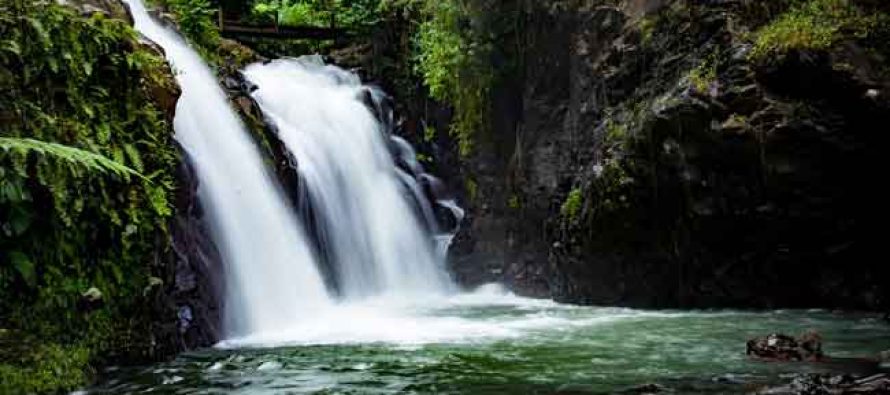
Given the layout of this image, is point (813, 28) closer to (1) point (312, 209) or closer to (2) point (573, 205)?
(2) point (573, 205)

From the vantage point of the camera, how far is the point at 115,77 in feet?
27.1

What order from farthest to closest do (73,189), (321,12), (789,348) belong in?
1. (321,12)
2. (73,189)
3. (789,348)

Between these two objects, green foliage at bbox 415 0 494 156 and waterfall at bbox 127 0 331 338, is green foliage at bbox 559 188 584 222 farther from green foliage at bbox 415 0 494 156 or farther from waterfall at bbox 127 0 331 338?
waterfall at bbox 127 0 331 338

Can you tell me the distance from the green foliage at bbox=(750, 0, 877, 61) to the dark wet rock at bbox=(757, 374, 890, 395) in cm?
601

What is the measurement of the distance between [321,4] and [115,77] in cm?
1599

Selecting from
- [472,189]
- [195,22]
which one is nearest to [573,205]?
[472,189]

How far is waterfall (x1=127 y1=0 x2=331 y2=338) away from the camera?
1057cm

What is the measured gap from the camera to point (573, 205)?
1301 centimetres

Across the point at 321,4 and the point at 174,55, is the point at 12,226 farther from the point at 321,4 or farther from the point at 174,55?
the point at 321,4

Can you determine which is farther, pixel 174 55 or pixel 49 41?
pixel 174 55

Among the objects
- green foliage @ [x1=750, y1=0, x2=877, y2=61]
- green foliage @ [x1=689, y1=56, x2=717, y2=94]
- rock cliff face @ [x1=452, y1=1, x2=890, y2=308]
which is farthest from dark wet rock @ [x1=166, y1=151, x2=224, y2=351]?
green foliage @ [x1=750, y1=0, x2=877, y2=61]

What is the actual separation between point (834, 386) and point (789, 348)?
1.76 m

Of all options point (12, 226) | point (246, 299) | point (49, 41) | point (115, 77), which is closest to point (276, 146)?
Result: point (246, 299)

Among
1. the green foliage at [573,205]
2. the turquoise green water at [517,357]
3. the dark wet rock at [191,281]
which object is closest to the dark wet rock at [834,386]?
the turquoise green water at [517,357]
